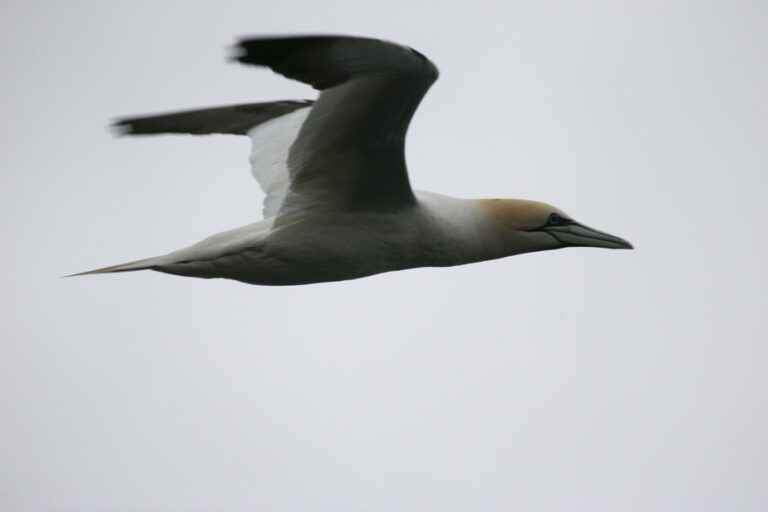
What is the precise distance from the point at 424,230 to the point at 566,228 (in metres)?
1.49

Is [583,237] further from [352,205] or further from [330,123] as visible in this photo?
[330,123]

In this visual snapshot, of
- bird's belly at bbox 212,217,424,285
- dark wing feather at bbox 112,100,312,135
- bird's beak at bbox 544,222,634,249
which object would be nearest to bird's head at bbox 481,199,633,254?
bird's beak at bbox 544,222,634,249

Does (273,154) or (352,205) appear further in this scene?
(273,154)

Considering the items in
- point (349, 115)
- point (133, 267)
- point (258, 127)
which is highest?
point (258, 127)

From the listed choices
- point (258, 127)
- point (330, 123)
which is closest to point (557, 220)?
point (330, 123)

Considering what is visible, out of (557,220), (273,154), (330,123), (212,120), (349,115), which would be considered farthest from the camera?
(212,120)

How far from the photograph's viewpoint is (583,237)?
1048 centimetres

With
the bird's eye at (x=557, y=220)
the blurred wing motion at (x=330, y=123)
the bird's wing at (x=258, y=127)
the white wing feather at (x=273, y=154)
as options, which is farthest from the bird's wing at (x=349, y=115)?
the bird's eye at (x=557, y=220)

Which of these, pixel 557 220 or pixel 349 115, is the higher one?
pixel 349 115

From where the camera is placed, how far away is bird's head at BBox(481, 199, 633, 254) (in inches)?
399

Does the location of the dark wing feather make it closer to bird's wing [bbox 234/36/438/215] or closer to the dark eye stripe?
bird's wing [bbox 234/36/438/215]

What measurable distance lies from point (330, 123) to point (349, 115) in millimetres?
195

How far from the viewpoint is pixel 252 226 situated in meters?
9.70

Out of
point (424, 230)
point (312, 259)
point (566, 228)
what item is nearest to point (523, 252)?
point (566, 228)
